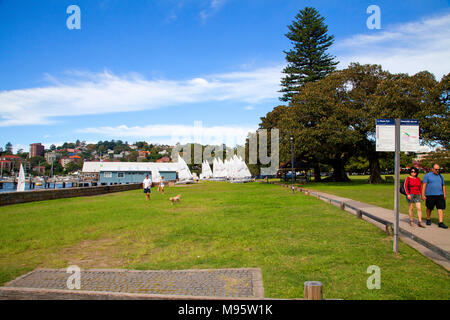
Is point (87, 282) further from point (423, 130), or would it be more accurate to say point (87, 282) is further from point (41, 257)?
point (423, 130)

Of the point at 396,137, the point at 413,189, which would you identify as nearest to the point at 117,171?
the point at 413,189

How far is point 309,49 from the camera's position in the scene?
160ft

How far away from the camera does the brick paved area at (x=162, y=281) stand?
4.77 metres

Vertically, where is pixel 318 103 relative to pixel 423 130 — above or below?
above

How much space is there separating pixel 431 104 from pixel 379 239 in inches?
1278

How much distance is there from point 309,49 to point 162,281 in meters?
49.1

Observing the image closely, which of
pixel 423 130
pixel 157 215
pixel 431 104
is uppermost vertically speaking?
pixel 431 104

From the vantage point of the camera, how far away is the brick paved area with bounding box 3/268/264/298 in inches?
188

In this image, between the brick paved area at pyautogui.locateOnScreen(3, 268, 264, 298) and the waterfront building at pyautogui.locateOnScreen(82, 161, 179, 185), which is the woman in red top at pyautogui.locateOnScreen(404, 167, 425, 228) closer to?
A: the brick paved area at pyautogui.locateOnScreen(3, 268, 264, 298)

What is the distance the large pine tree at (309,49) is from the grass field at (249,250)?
41.2 meters

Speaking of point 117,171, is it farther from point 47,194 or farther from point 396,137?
point 396,137

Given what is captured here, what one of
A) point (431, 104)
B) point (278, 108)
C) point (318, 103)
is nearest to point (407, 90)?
point (431, 104)

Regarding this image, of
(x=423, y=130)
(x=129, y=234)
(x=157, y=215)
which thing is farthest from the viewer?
(x=423, y=130)

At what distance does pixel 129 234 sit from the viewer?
9.39 metres
